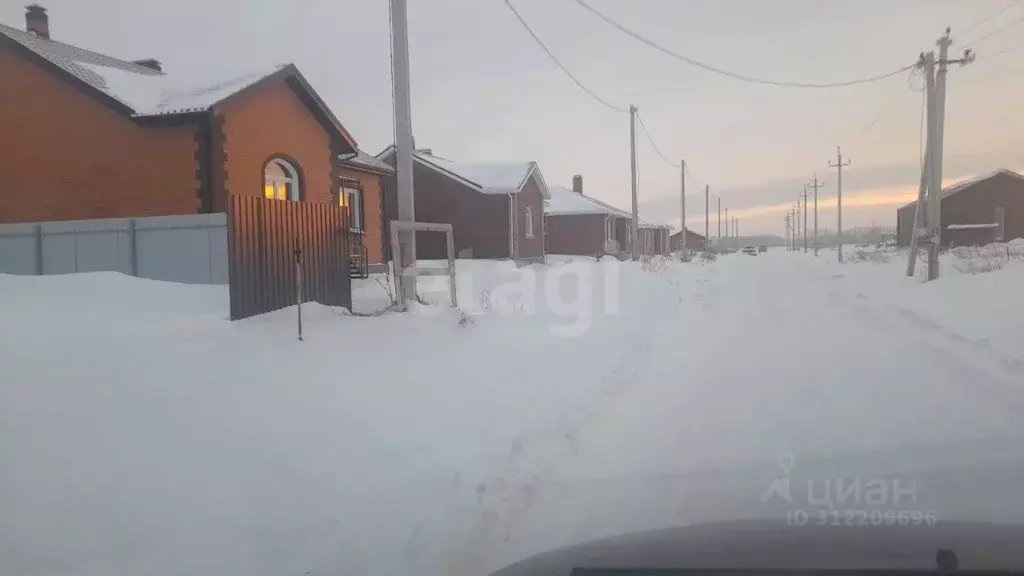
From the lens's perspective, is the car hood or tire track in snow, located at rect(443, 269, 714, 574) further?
tire track in snow, located at rect(443, 269, 714, 574)

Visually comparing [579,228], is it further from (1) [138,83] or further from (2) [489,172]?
(1) [138,83]

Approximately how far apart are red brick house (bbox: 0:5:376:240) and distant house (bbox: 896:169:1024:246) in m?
41.1

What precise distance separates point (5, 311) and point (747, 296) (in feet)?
54.2

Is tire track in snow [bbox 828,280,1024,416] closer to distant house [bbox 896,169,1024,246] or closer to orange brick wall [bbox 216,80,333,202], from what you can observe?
orange brick wall [bbox 216,80,333,202]

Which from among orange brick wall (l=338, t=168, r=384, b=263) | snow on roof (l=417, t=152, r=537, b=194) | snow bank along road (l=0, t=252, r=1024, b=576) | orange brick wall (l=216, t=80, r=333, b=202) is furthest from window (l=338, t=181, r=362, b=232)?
snow bank along road (l=0, t=252, r=1024, b=576)

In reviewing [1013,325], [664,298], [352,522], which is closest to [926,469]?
[352,522]

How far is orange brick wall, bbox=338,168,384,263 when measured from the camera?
2191 centimetres

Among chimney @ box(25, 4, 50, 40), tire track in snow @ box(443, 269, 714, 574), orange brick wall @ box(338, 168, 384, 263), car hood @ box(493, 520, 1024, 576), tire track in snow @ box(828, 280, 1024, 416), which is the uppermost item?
chimney @ box(25, 4, 50, 40)

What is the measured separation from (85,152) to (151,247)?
10.5 feet

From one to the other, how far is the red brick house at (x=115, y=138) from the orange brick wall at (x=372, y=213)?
6380 mm

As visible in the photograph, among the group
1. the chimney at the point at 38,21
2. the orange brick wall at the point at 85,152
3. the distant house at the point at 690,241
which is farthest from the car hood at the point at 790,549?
the distant house at the point at 690,241

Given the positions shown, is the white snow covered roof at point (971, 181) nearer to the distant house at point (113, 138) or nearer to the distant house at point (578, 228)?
the distant house at point (578, 228)

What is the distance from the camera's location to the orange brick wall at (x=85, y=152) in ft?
47.0

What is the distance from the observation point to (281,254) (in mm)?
9617
